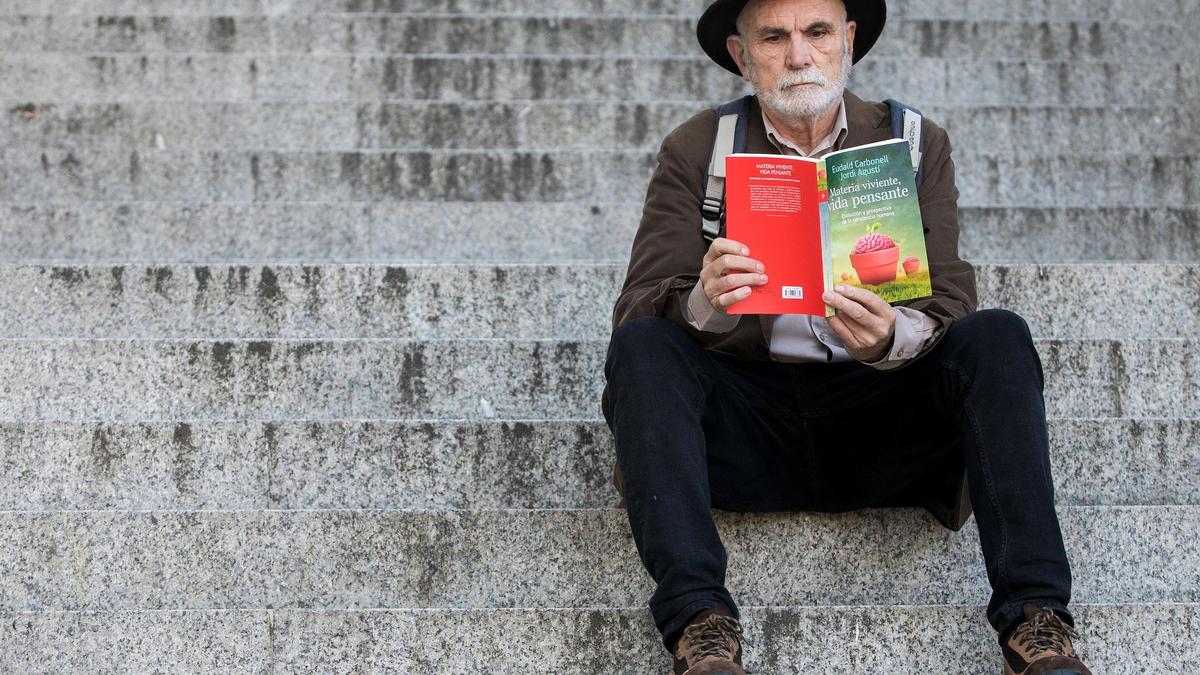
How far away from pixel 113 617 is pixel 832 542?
148 centimetres

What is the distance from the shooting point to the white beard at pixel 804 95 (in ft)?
10.7

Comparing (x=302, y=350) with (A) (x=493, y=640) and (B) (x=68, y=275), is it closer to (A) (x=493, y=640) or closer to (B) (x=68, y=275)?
(B) (x=68, y=275)

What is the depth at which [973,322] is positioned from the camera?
2850mm

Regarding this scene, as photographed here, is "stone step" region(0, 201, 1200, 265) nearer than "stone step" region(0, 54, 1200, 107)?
Yes

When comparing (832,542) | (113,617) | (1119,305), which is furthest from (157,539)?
(1119,305)

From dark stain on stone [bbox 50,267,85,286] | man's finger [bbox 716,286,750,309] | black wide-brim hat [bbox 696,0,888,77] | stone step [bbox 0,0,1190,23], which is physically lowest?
man's finger [bbox 716,286,750,309]

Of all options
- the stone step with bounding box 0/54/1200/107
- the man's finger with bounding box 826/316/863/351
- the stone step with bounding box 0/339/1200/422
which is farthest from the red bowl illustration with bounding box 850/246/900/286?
the stone step with bounding box 0/54/1200/107

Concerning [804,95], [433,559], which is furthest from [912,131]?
[433,559]

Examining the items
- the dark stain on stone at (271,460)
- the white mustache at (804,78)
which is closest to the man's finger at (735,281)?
the white mustache at (804,78)

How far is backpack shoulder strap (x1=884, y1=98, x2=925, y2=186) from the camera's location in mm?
3203

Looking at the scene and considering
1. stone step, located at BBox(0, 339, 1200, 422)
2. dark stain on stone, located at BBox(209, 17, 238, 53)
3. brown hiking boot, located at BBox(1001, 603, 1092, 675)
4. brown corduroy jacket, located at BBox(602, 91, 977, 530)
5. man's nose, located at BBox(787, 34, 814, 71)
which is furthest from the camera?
dark stain on stone, located at BBox(209, 17, 238, 53)

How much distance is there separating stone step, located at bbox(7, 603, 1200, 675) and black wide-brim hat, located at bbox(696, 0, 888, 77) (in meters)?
1.32

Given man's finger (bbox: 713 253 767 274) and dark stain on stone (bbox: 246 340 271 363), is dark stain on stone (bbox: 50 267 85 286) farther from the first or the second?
man's finger (bbox: 713 253 767 274)

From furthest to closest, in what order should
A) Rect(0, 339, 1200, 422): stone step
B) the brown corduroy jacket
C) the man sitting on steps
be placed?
Rect(0, 339, 1200, 422): stone step
the brown corduroy jacket
the man sitting on steps
